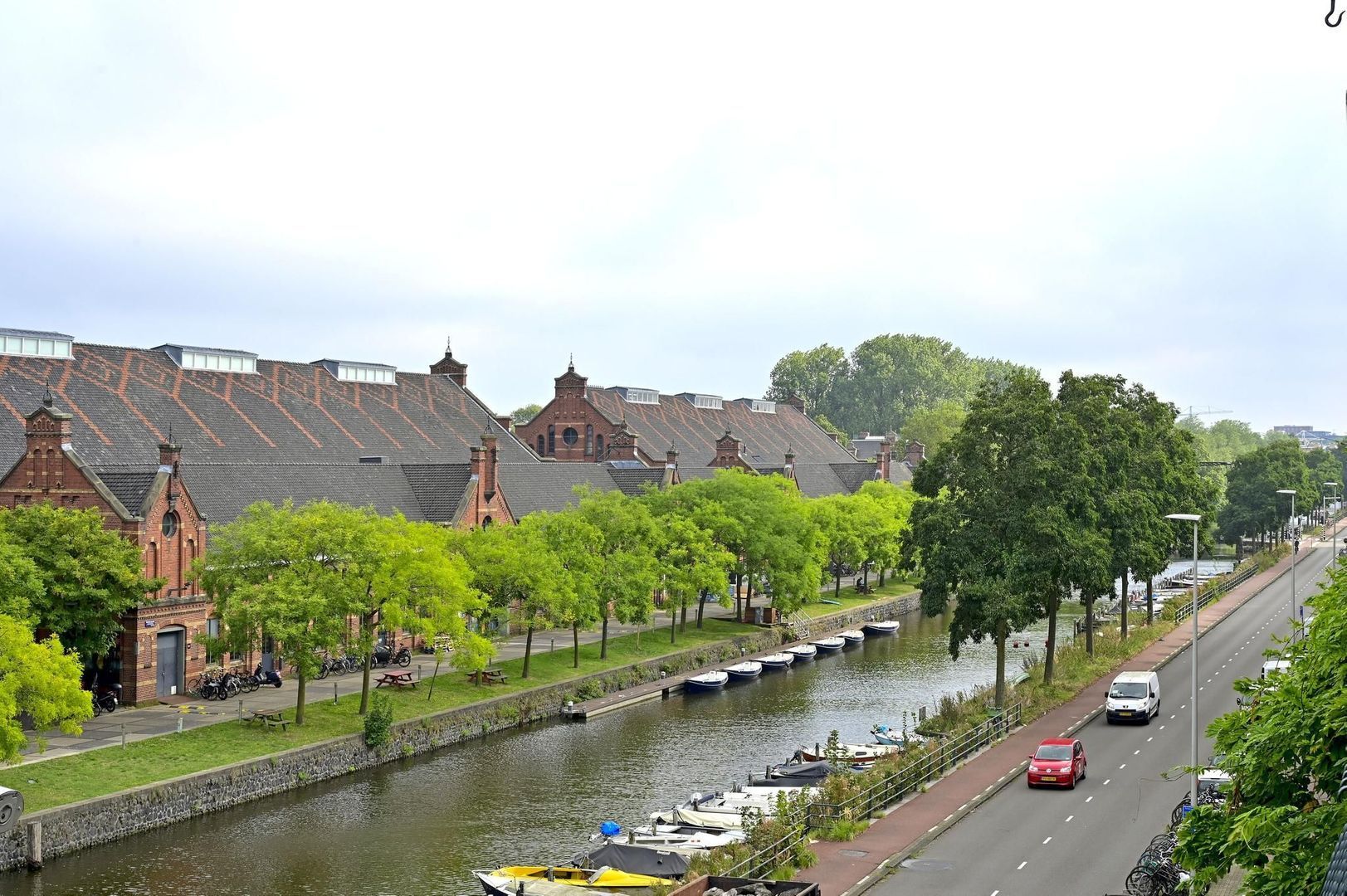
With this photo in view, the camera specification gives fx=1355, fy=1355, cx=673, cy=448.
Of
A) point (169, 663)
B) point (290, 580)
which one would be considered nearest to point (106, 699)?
point (169, 663)

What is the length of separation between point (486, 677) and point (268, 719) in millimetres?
14679

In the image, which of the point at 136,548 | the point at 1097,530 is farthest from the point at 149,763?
the point at 1097,530

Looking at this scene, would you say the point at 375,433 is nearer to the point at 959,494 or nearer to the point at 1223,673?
the point at 959,494

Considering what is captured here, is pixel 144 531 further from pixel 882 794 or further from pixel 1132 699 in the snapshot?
pixel 1132 699

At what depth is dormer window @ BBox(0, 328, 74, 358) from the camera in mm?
74250

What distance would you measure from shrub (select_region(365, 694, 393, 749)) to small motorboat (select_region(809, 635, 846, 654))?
39.7 meters

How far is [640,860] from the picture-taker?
131ft

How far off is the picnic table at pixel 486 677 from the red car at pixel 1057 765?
28691 mm

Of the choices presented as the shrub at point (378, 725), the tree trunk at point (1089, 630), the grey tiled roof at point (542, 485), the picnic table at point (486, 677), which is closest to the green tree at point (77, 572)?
the shrub at point (378, 725)

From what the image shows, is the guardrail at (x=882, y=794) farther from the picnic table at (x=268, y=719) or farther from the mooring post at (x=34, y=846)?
the picnic table at (x=268, y=719)

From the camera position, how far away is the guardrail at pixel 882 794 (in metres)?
37.7

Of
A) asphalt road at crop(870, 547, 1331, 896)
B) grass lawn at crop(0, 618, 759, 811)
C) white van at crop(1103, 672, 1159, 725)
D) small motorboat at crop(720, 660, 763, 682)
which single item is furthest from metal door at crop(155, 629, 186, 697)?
white van at crop(1103, 672, 1159, 725)

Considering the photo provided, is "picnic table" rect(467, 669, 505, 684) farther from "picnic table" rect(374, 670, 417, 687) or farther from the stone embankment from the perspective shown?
"picnic table" rect(374, 670, 417, 687)

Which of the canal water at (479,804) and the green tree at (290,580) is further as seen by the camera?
the green tree at (290,580)
